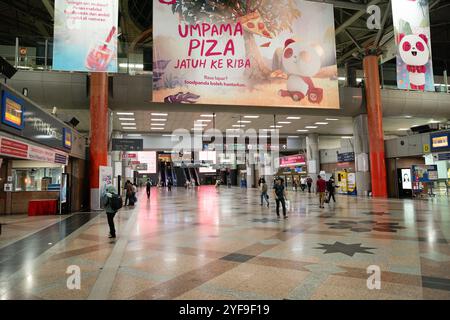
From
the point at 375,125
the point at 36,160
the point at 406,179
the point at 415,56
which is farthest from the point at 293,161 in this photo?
the point at 36,160

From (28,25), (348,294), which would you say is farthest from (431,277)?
(28,25)

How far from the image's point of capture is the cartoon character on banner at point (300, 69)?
16578mm

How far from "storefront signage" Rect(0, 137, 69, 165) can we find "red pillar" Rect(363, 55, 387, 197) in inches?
749

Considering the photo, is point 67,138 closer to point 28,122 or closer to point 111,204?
point 28,122

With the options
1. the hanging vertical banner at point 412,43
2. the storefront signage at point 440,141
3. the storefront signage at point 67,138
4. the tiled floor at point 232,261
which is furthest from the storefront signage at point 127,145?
the storefront signage at point 440,141

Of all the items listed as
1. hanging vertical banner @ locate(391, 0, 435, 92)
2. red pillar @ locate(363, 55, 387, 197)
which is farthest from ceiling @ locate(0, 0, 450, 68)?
hanging vertical banner @ locate(391, 0, 435, 92)

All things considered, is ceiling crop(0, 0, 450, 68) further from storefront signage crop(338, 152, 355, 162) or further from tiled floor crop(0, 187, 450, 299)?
tiled floor crop(0, 187, 450, 299)

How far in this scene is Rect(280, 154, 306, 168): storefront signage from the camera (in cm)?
3544

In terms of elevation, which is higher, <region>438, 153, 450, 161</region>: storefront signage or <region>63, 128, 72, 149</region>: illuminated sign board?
<region>63, 128, 72, 149</region>: illuminated sign board

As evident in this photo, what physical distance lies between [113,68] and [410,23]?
13.0 meters

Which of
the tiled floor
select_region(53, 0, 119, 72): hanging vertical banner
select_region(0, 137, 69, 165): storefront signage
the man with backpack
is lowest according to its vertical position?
the tiled floor

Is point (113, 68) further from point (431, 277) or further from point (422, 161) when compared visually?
point (422, 161)

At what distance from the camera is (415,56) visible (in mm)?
14117

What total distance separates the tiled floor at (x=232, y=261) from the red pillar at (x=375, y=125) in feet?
40.0
